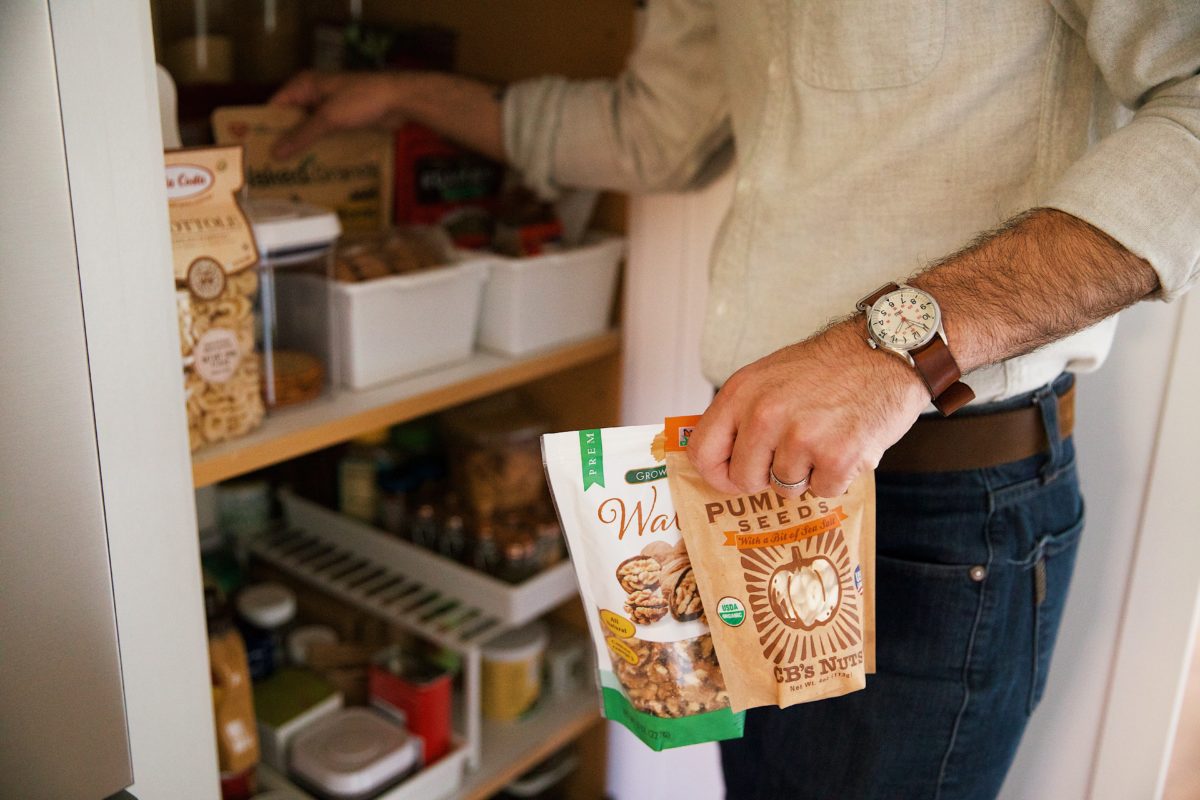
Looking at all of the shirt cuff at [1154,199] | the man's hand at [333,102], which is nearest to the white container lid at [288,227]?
the man's hand at [333,102]

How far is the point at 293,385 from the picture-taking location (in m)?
1.08

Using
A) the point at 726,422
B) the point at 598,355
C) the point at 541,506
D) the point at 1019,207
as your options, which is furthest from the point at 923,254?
the point at 541,506

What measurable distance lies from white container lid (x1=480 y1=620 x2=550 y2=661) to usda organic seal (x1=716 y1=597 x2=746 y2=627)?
74cm

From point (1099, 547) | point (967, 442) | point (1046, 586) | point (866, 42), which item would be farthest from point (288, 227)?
point (1099, 547)

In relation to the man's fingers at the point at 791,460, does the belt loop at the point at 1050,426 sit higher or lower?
lower

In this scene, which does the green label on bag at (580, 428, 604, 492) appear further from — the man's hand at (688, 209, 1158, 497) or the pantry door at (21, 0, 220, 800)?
the pantry door at (21, 0, 220, 800)

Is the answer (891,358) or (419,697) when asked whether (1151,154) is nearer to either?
(891,358)

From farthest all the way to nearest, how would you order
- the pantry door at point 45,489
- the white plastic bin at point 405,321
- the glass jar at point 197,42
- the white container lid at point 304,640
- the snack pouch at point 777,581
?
the white container lid at point 304,640 < the glass jar at point 197,42 < the white plastic bin at point 405,321 < the snack pouch at point 777,581 < the pantry door at point 45,489

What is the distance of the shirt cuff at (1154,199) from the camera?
72cm

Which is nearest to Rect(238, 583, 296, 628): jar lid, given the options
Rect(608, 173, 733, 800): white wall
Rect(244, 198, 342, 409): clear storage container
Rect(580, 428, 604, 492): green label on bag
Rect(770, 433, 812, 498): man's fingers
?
Rect(244, 198, 342, 409): clear storage container

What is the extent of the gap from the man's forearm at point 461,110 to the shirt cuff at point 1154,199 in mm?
743

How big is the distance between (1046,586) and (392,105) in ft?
2.85

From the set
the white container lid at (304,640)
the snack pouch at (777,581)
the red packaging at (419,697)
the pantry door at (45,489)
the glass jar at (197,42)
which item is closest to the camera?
the pantry door at (45,489)

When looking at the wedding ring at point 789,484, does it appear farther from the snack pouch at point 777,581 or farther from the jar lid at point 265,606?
the jar lid at point 265,606
